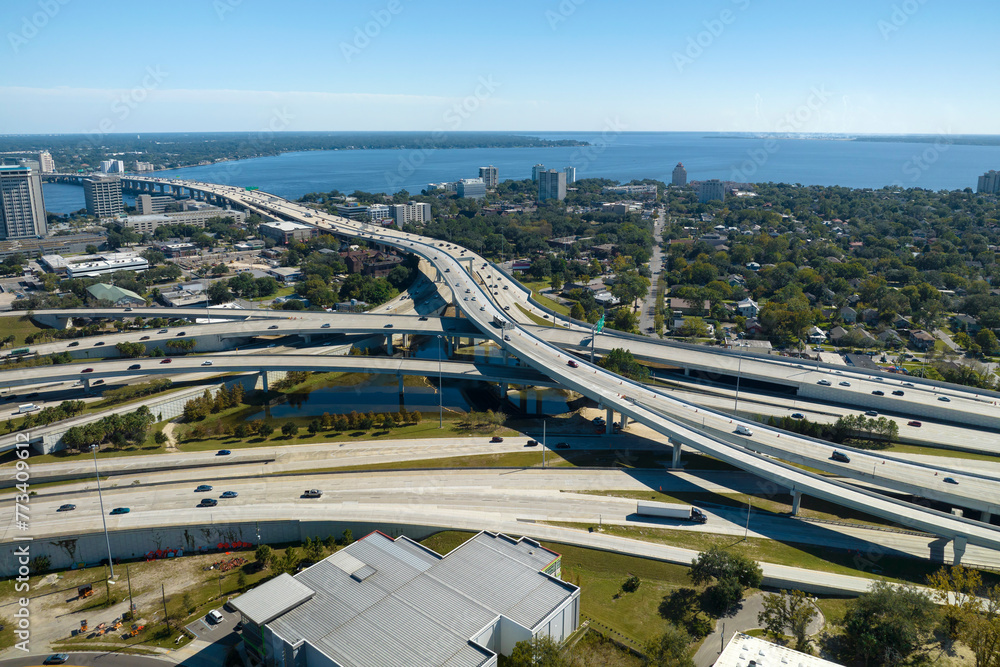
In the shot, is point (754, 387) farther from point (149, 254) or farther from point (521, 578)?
point (149, 254)

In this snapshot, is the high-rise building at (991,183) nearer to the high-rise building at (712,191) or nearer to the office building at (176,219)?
the high-rise building at (712,191)

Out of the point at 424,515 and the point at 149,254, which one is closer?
the point at 424,515

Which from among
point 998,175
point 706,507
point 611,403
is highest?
point 998,175

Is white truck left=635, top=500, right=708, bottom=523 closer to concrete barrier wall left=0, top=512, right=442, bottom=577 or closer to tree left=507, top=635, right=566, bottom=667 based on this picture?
concrete barrier wall left=0, top=512, right=442, bottom=577

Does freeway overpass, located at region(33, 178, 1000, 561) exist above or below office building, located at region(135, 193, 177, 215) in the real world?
below

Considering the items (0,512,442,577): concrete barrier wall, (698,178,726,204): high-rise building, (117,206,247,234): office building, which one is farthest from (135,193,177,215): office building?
(698,178,726,204): high-rise building

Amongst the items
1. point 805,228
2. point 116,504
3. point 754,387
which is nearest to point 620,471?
point 754,387
